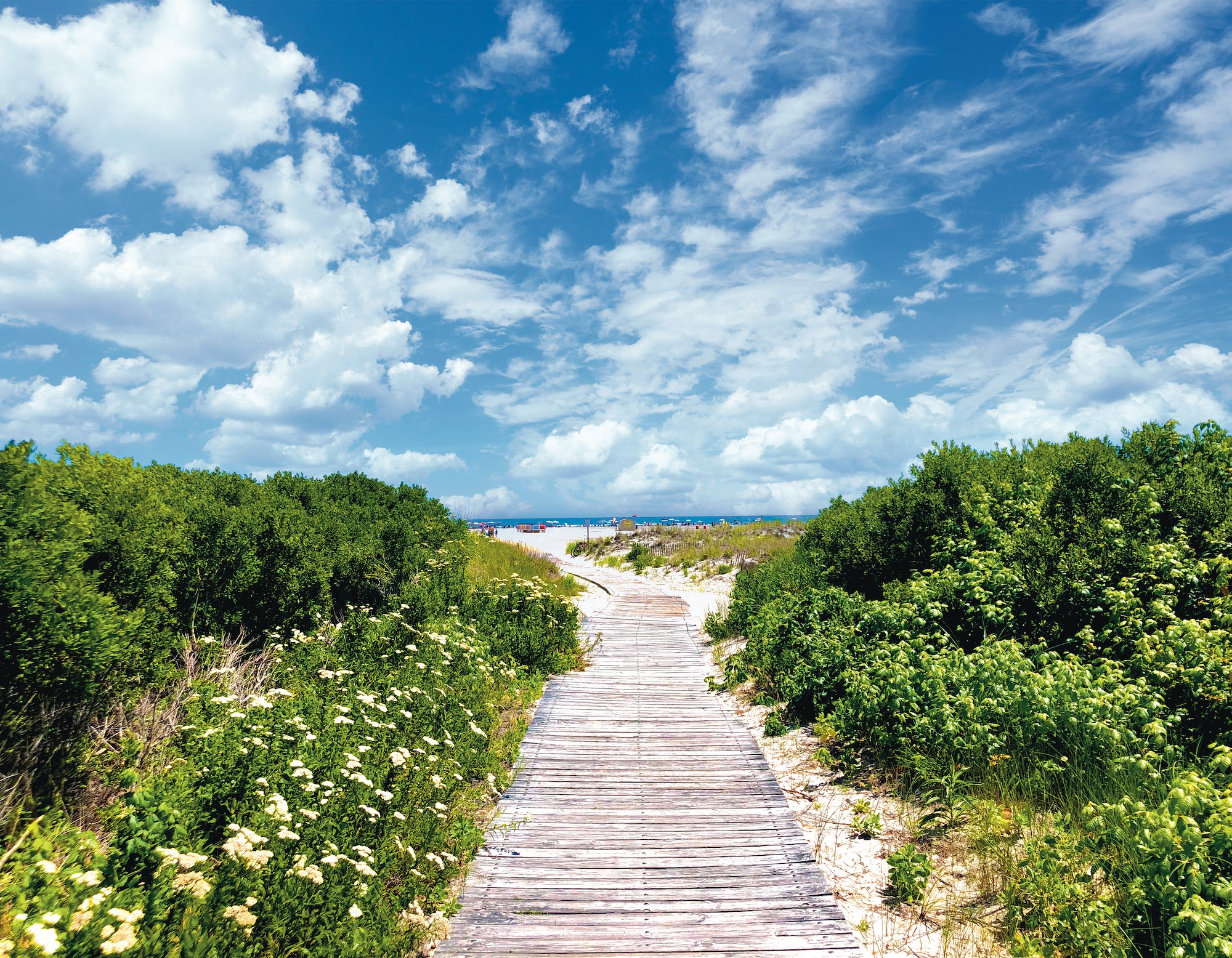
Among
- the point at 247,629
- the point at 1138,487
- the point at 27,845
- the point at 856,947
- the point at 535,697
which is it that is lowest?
the point at 856,947

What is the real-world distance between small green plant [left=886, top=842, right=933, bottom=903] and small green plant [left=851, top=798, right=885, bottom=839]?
2.43ft

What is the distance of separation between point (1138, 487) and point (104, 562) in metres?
10.6

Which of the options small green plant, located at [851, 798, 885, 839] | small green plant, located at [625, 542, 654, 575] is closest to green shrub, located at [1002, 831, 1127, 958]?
small green plant, located at [851, 798, 885, 839]

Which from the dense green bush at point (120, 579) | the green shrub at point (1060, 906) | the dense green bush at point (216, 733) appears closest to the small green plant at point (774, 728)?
the dense green bush at point (216, 733)

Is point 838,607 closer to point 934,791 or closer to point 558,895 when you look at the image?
point 934,791

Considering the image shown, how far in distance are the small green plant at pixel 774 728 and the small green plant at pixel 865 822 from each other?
2.06 metres

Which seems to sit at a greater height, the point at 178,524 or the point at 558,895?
the point at 178,524

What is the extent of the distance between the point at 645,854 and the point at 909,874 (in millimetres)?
2033

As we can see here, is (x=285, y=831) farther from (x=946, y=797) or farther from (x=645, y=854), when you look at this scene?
(x=946, y=797)

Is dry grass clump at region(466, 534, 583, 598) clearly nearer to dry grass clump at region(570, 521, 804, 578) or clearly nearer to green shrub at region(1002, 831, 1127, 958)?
dry grass clump at region(570, 521, 804, 578)

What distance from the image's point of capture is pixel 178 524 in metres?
6.34

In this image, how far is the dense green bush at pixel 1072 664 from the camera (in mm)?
3729

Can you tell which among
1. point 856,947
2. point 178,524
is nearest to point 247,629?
point 178,524

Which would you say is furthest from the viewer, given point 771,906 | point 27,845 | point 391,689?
point 391,689
